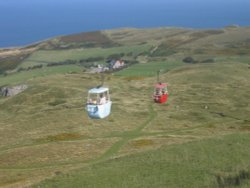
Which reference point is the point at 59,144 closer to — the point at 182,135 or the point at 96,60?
the point at 182,135

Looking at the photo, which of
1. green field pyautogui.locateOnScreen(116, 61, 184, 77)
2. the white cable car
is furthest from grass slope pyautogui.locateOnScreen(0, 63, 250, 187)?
green field pyautogui.locateOnScreen(116, 61, 184, 77)

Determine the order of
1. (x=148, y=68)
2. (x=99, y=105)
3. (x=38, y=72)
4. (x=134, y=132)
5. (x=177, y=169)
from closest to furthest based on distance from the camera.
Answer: (x=177, y=169)
(x=99, y=105)
(x=134, y=132)
(x=148, y=68)
(x=38, y=72)

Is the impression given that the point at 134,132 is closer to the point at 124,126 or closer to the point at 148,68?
the point at 124,126

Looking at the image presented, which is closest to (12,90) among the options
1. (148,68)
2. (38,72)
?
(38,72)

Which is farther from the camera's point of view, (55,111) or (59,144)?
(55,111)

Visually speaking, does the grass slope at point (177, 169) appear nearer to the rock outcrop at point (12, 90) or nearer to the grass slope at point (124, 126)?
the grass slope at point (124, 126)

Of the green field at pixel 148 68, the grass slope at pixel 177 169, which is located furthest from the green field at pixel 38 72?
the grass slope at pixel 177 169

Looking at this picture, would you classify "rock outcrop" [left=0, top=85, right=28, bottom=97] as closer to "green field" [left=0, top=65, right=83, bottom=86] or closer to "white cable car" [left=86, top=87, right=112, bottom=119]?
"green field" [left=0, top=65, right=83, bottom=86]

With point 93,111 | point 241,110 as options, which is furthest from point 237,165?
point 241,110
